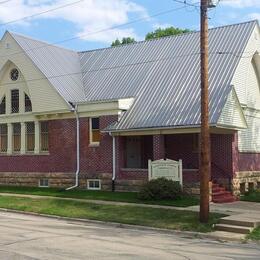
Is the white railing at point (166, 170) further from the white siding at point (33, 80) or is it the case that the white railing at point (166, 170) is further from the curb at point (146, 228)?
the white siding at point (33, 80)

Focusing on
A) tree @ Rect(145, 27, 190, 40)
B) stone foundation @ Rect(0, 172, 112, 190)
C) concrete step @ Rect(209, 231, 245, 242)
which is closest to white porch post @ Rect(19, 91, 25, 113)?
stone foundation @ Rect(0, 172, 112, 190)

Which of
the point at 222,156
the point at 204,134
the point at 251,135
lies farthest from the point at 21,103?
the point at 204,134

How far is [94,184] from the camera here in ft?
91.8

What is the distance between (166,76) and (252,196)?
759cm

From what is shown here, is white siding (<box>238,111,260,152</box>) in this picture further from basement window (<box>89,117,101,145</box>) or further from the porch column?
basement window (<box>89,117,101,145</box>)

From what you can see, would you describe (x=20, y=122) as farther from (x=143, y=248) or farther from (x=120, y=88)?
(x=143, y=248)

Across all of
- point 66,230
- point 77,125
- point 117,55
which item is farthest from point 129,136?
point 66,230

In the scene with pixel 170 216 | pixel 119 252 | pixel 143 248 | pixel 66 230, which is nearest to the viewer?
pixel 119 252

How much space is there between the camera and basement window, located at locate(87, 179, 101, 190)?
2771 cm

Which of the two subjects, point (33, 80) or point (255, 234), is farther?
point (33, 80)

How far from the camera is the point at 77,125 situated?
28703 mm

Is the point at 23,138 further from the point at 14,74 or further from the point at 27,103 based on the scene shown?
the point at 14,74

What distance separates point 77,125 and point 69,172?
2.55 meters

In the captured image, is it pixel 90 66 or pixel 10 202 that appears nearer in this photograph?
pixel 10 202
